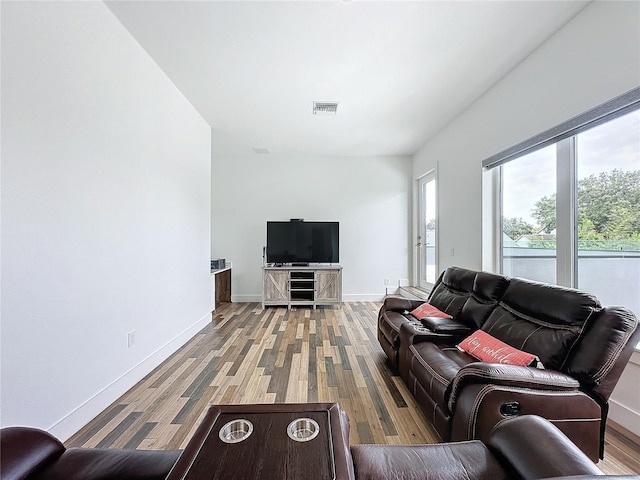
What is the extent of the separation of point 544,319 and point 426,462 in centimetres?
140

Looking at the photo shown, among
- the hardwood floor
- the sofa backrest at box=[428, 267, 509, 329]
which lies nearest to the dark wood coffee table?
the hardwood floor

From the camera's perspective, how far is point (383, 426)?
1989mm

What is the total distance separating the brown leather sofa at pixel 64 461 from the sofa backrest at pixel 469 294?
229 cm

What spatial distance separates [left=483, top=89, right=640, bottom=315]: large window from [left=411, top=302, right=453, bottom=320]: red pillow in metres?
0.93

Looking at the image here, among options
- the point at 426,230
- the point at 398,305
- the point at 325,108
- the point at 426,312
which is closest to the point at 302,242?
the point at 426,230

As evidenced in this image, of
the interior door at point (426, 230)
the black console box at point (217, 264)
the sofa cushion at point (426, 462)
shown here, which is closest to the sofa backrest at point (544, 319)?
the sofa cushion at point (426, 462)

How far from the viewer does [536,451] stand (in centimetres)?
91

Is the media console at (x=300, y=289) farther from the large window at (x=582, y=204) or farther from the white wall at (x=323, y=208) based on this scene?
the large window at (x=582, y=204)

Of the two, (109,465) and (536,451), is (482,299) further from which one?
(109,465)

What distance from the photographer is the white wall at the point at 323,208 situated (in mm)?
5848

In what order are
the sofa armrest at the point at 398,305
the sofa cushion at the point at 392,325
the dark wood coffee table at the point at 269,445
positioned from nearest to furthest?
1. the dark wood coffee table at the point at 269,445
2. the sofa cushion at the point at 392,325
3. the sofa armrest at the point at 398,305

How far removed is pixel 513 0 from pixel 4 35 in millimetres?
2902

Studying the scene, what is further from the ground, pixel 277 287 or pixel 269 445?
pixel 269 445

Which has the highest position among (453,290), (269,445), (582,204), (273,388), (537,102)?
(537,102)
